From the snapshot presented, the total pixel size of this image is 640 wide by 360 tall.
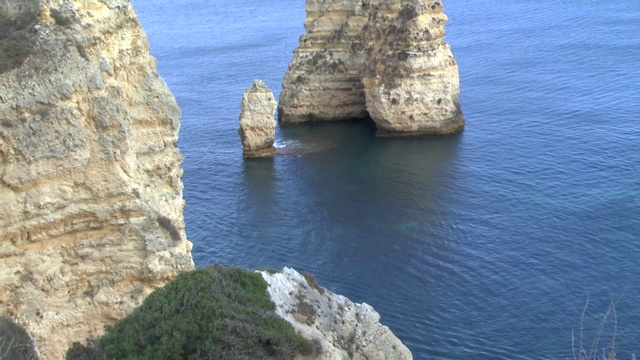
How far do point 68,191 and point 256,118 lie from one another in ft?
131

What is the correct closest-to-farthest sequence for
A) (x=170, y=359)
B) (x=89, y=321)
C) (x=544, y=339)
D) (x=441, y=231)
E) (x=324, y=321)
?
(x=170, y=359) < (x=324, y=321) < (x=89, y=321) < (x=544, y=339) < (x=441, y=231)

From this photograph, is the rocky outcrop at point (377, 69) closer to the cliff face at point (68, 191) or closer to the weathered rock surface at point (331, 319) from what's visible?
the cliff face at point (68, 191)

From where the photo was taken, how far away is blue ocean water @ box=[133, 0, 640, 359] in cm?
3403

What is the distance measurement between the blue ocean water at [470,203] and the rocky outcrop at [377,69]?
2115 millimetres

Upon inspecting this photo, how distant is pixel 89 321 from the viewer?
20672 mm

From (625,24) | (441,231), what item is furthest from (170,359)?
(625,24)

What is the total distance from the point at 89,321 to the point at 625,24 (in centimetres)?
9605

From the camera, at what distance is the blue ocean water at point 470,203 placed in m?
34.0

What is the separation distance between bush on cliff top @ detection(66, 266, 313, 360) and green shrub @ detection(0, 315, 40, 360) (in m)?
1.07

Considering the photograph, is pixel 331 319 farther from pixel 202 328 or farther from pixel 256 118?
pixel 256 118

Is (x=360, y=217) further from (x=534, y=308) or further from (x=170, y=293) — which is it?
(x=170, y=293)

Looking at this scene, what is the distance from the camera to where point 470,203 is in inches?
1879

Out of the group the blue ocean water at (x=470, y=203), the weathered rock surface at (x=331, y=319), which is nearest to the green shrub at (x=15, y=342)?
the weathered rock surface at (x=331, y=319)

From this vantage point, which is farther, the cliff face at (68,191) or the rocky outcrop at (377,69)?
the rocky outcrop at (377,69)
